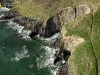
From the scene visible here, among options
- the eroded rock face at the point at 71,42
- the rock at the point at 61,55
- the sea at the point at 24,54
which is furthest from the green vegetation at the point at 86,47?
the sea at the point at 24,54

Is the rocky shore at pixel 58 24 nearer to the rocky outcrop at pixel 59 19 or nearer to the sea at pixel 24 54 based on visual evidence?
the rocky outcrop at pixel 59 19

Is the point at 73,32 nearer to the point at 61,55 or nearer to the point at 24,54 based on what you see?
the point at 61,55

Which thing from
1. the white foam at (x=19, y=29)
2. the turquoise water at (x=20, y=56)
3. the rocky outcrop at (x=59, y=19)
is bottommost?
the turquoise water at (x=20, y=56)

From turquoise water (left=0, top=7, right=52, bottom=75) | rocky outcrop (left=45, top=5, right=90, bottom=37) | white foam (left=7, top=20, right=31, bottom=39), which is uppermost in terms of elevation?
rocky outcrop (left=45, top=5, right=90, bottom=37)

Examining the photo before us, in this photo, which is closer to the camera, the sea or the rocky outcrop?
the sea

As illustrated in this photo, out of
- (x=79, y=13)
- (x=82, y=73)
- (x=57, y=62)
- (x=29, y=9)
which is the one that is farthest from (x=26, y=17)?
(x=82, y=73)

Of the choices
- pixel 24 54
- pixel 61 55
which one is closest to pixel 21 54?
pixel 24 54

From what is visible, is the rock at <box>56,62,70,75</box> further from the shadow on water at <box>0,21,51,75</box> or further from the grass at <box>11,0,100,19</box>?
the grass at <box>11,0,100,19</box>

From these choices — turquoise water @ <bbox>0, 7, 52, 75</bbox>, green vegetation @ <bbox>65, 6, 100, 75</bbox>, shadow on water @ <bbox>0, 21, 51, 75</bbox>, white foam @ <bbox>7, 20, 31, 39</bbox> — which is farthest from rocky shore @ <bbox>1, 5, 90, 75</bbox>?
shadow on water @ <bbox>0, 21, 51, 75</bbox>
